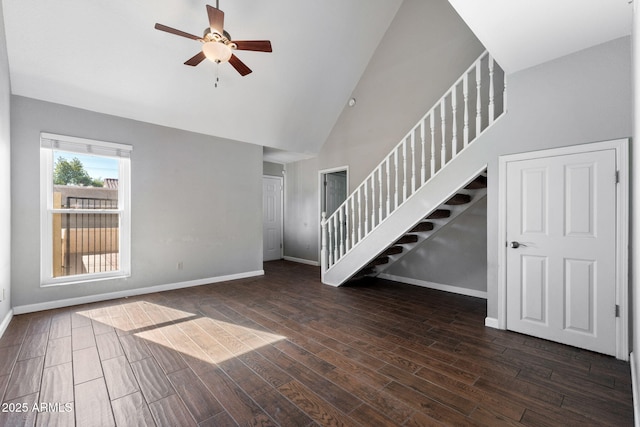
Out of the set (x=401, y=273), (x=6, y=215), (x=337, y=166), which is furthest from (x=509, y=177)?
(x=6, y=215)

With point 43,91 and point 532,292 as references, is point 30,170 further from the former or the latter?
point 532,292

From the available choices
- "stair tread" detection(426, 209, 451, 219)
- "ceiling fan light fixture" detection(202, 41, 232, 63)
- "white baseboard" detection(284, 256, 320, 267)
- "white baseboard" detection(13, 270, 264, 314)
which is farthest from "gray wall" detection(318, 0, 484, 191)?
"ceiling fan light fixture" detection(202, 41, 232, 63)

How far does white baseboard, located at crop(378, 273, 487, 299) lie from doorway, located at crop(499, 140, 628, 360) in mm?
1274

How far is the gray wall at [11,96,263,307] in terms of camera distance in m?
3.47

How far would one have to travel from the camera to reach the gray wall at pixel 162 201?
11.4ft

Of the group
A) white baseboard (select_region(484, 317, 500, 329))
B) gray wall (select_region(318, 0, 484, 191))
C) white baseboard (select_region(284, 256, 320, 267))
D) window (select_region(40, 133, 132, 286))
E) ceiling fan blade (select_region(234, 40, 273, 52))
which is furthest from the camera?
white baseboard (select_region(284, 256, 320, 267))

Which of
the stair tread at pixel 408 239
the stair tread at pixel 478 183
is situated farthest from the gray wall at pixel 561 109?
the stair tread at pixel 408 239

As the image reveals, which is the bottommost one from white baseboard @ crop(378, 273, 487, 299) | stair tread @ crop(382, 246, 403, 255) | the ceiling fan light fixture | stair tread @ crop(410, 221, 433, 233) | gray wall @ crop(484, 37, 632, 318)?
white baseboard @ crop(378, 273, 487, 299)

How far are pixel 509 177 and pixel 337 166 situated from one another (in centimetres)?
364

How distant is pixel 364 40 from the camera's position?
16.9 ft

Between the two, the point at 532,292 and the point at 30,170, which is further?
the point at 30,170

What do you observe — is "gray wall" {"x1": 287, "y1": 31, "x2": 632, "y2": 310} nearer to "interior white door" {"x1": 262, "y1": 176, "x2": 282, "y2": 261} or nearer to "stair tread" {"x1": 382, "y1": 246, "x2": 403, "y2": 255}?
"stair tread" {"x1": 382, "y1": 246, "x2": 403, "y2": 255}

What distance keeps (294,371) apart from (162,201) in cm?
360

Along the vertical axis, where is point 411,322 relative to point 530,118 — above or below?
below
